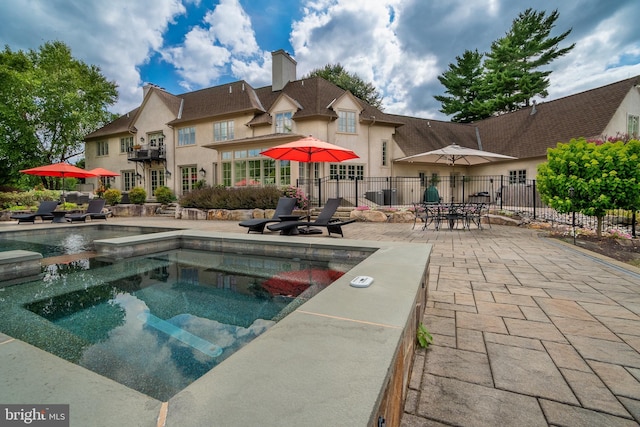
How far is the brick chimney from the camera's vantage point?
18625mm

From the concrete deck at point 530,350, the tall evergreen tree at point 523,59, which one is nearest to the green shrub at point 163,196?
the concrete deck at point 530,350

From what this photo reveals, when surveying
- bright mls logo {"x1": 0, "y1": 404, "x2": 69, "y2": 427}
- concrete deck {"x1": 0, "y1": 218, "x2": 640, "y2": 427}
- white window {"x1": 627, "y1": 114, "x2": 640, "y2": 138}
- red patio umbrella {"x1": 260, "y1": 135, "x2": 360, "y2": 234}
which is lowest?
concrete deck {"x1": 0, "y1": 218, "x2": 640, "y2": 427}

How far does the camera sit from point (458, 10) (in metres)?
13.5

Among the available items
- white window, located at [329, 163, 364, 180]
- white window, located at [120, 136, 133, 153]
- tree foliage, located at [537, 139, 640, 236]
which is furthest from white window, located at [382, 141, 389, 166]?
white window, located at [120, 136, 133, 153]

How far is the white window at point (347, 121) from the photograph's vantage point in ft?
54.2

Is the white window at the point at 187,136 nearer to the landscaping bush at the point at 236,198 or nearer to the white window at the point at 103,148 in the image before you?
the landscaping bush at the point at 236,198

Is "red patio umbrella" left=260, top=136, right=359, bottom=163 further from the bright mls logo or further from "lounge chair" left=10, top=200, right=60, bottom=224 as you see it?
"lounge chair" left=10, top=200, right=60, bottom=224

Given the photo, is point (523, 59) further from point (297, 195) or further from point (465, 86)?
point (297, 195)

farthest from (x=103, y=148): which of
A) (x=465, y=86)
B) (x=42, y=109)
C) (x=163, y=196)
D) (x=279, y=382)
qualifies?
(x=465, y=86)

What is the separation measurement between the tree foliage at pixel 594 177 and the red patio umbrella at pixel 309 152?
15.9 feet

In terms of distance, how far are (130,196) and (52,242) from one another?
11823 millimetres

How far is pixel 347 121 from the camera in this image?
655 inches

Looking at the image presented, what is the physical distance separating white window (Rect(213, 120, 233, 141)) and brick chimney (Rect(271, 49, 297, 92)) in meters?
3.74

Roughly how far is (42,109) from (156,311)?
28.7 meters
